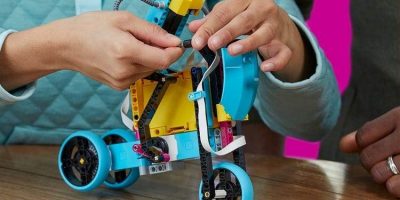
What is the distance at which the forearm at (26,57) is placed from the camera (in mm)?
838

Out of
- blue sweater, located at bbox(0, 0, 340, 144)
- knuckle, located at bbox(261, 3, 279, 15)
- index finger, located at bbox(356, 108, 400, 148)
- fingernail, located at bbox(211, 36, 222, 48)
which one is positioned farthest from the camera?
blue sweater, located at bbox(0, 0, 340, 144)

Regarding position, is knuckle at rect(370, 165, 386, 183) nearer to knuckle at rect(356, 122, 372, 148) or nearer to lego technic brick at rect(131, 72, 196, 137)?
knuckle at rect(356, 122, 372, 148)

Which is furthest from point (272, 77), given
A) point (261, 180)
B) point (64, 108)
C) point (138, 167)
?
point (64, 108)

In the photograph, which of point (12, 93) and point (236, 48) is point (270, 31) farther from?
point (12, 93)

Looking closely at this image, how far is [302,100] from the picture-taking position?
40.1 inches

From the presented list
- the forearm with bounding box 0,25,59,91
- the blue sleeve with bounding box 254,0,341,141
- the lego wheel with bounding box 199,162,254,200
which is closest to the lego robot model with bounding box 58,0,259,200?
the lego wheel with bounding box 199,162,254,200

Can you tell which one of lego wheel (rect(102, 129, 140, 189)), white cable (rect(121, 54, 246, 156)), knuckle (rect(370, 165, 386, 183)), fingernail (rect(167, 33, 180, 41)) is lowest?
knuckle (rect(370, 165, 386, 183))

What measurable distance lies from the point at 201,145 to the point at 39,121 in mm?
518

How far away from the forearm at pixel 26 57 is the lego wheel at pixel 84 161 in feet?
0.35

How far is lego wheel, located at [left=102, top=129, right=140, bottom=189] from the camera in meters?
0.88

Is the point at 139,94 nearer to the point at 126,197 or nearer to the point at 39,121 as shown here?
the point at 126,197

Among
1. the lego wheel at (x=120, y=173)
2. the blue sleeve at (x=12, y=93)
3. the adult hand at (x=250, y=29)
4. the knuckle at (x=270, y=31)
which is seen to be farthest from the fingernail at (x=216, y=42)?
the blue sleeve at (x=12, y=93)

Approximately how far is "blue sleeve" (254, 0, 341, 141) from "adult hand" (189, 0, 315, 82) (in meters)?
0.07

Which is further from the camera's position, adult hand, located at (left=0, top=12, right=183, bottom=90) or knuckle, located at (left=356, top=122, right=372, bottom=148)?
knuckle, located at (left=356, top=122, right=372, bottom=148)
